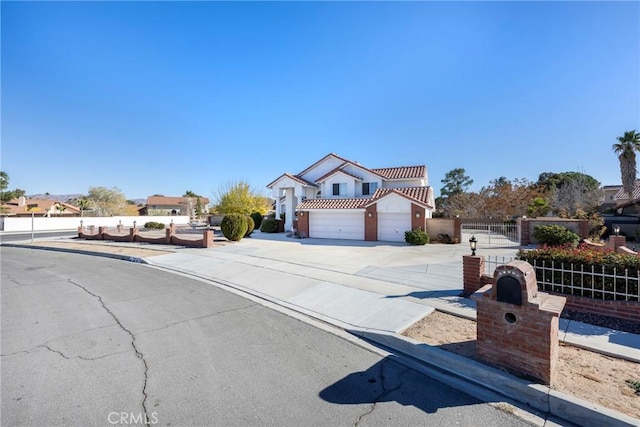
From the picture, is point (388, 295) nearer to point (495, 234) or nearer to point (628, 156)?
point (495, 234)

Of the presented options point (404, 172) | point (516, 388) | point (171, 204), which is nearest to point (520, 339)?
point (516, 388)

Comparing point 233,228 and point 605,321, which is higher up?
point 233,228

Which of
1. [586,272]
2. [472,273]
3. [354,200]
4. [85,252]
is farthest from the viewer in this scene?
[354,200]

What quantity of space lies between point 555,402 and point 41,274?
52.4ft

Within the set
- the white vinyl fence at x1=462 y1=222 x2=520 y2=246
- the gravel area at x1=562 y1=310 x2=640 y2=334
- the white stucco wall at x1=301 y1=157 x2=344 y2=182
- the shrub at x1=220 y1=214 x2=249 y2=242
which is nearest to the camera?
the gravel area at x1=562 y1=310 x2=640 y2=334

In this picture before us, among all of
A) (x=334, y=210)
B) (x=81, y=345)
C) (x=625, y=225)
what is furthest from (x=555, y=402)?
(x=625, y=225)

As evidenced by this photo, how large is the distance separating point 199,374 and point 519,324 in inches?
179

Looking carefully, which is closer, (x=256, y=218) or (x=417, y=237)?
(x=417, y=237)

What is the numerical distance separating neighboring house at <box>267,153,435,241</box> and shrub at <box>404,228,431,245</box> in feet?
2.66

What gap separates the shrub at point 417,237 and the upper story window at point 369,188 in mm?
7826

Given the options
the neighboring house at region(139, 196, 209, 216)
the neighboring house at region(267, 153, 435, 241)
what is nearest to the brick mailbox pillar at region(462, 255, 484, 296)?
the neighboring house at region(267, 153, 435, 241)

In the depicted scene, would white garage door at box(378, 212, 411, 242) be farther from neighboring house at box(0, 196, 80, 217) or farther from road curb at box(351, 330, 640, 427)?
neighboring house at box(0, 196, 80, 217)

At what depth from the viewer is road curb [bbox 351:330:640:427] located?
3166mm

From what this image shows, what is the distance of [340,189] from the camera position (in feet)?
89.1
